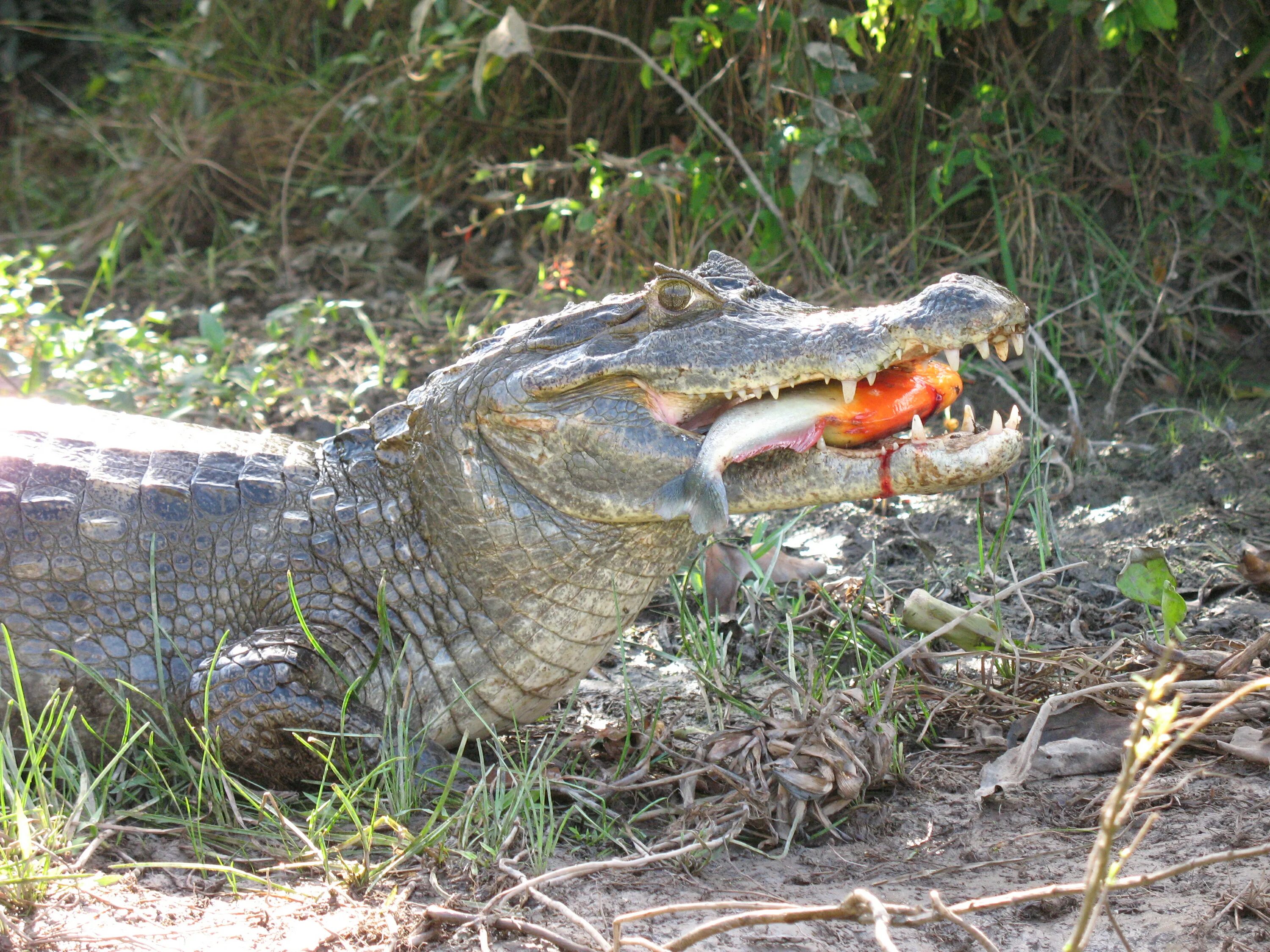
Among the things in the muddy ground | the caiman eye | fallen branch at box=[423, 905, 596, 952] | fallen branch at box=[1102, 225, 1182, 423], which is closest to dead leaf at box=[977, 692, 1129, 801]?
the muddy ground

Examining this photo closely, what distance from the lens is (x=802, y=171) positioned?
4496mm

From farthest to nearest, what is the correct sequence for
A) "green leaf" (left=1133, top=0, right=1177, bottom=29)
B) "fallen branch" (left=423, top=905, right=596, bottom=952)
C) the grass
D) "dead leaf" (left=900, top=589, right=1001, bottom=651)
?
"green leaf" (left=1133, top=0, right=1177, bottom=29) → "dead leaf" (left=900, top=589, right=1001, bottom=651) → the grass → "fallen branch" (left=423, top=905, right=596, bottom=952)

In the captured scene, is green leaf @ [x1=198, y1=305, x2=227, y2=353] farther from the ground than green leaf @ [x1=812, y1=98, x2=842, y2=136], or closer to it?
closer to it

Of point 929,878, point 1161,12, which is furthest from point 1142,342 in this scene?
point 929,878

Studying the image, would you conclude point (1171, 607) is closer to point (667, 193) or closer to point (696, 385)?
point (696, 385)

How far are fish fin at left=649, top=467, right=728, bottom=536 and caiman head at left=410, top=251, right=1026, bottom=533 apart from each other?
4 centimetres

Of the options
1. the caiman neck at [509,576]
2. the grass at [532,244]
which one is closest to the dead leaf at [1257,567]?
the grass at [532,244]

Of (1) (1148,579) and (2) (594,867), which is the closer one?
(2) (594,867)

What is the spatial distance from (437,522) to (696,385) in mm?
693

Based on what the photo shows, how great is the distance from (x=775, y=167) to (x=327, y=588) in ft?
9.21

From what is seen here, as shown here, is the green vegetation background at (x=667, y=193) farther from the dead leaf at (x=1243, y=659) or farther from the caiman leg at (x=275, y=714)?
the caiman leg at (x=275, y=714)

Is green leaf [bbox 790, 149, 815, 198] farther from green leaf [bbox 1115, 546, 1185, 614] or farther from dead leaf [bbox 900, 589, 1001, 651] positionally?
green leaf [bbox 1115, 546, 1185, 614]

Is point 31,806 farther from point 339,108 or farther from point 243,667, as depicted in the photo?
point 339,108

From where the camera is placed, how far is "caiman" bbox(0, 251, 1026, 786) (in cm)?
244
